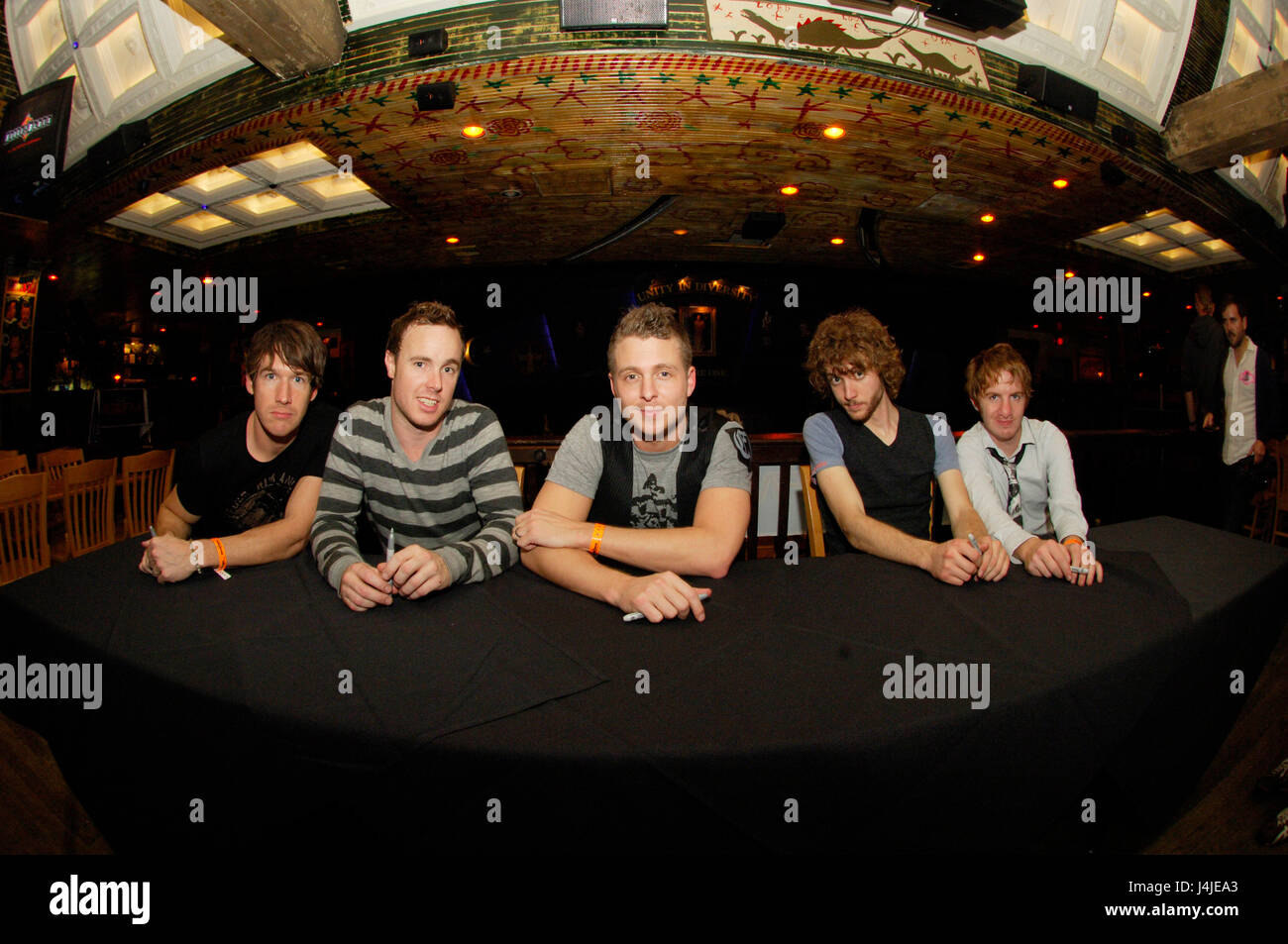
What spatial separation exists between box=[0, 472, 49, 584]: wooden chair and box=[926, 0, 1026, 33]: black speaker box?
19.1 feet

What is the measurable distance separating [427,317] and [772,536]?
335 cm

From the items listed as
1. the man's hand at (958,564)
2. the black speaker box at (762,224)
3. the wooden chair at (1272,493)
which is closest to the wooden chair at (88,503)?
the man's hand at (958,564)

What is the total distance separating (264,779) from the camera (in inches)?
30.5

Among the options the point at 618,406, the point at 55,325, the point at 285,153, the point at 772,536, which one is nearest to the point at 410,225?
the point at 285,153

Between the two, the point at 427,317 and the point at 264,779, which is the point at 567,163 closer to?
the point at 427,317

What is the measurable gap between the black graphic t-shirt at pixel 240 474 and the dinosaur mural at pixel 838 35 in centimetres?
342

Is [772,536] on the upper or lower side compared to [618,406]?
lower

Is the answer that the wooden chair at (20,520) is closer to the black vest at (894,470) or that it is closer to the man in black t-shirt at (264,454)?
the man in black t-shirt at (264,454)

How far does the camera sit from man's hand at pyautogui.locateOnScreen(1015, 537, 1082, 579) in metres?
1.28

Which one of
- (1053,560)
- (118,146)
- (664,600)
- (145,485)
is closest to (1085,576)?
(1053,560)

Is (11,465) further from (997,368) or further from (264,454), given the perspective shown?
(997,368)

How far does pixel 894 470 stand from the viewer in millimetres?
1895

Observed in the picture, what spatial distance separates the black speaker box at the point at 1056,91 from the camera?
147 inches
